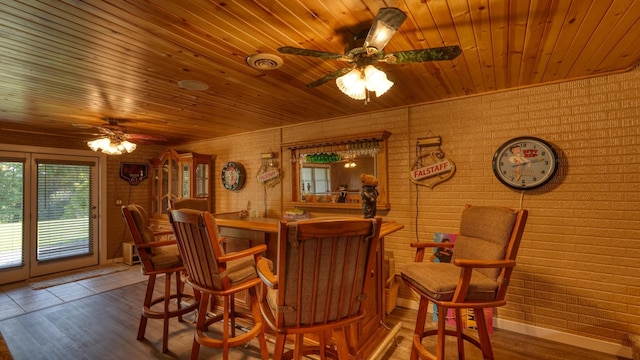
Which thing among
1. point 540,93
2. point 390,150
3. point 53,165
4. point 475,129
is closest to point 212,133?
point 53,165

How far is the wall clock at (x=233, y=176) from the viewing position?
4855 millimetres

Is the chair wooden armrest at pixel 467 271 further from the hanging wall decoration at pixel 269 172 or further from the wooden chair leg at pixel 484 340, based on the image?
the hanging wall decoration at pixel 269 172

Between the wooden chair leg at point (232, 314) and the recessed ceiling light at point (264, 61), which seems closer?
the recessed ceiling light at point (264, 61)

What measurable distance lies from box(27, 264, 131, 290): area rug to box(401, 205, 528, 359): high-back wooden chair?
509 cm

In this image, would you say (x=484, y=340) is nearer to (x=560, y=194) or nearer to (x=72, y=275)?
(x=560, y=194)

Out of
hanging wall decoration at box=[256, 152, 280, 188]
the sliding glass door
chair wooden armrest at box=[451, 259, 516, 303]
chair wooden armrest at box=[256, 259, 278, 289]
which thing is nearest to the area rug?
the sliding glass door

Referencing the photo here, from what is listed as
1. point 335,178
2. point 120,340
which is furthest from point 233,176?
point 120,340

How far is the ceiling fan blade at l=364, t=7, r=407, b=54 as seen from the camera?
1.28 meters

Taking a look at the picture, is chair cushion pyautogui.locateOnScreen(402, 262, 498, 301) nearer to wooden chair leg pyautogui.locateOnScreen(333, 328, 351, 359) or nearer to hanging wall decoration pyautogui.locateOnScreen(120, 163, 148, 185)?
wooden chair leg pyautogui.locateOnScreen(333, 328, 351, 359)

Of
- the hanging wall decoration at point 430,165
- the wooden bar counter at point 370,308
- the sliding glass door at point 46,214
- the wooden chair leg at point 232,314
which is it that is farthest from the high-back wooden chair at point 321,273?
the sliding glass door at point 46,214

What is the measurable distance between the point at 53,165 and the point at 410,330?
604cm

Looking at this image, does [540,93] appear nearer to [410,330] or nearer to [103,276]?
[410,330]

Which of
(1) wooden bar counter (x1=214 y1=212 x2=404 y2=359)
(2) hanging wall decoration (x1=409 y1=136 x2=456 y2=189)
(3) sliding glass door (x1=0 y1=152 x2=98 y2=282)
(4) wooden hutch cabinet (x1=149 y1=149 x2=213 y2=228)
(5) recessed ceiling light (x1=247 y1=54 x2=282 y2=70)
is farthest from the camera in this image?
(4) wooden hutch cabinet (x1=149 y1=149 x2=213 y2=228)

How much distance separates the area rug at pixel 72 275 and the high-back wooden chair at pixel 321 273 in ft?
15.3
